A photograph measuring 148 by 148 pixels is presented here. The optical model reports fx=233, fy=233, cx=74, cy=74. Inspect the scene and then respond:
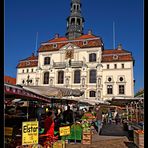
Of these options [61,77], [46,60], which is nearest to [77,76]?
[61,77]

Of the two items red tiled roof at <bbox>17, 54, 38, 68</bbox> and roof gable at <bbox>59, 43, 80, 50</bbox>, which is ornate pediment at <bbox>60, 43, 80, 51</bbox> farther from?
red tiled roof at <bbox>17, 54, 38, 68</bbox>

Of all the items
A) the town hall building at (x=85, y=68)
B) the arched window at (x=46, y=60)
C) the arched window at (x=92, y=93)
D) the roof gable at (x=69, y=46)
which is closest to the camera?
the town hall building at (x=85, y=68)

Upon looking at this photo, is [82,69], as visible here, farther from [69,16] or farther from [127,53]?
[69,16]

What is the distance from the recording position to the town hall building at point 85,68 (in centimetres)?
4109

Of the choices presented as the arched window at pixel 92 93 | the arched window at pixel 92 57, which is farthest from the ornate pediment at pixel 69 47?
the arched window at pixel 92 93

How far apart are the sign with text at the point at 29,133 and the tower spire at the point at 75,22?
44672mm

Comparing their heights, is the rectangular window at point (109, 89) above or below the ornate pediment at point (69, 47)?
below

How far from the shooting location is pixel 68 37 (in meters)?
50.8

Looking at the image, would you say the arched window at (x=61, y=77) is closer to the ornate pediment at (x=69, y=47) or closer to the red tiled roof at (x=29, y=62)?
the ornate pediment at (x=69, y=47)

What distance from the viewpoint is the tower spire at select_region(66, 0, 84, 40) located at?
49.9 metres

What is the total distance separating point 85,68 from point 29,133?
37.0 meters

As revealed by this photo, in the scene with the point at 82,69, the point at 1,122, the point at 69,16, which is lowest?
the point at 1,122
